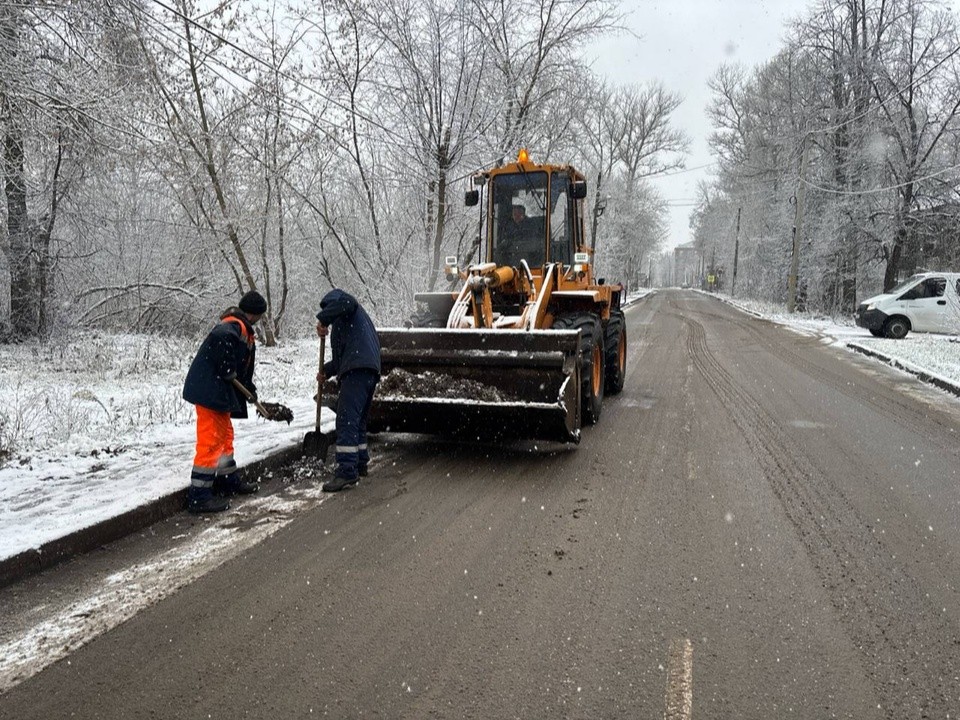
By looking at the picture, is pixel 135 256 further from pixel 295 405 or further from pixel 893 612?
pixel 893 612

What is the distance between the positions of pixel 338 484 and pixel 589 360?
2988 millimetres

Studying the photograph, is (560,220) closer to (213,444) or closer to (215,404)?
(215,404)

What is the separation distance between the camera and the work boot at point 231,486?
196 inches

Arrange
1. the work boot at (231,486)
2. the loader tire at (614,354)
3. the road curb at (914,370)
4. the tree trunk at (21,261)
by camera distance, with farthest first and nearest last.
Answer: the tree trunk at (21,261) → the road curb at (914,370) → the loader tire at (614,354) → the work boot at (231,486)

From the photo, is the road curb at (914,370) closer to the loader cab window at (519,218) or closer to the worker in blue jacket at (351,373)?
the loader cab window at (519,218)

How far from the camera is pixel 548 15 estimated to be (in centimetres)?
1923

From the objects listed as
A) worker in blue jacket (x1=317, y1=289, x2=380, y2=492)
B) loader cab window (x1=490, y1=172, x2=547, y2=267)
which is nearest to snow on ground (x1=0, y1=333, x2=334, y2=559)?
worker in blue jacket (x1=317, y1=289, x2=380, y2=492)

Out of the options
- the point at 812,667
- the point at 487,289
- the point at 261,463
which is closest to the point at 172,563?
the point at 261,463

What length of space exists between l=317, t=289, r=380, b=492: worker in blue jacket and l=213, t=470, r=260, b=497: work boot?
0.58 meters

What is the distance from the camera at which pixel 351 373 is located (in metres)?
5.47

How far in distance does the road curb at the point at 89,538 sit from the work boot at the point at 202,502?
4.2 inches

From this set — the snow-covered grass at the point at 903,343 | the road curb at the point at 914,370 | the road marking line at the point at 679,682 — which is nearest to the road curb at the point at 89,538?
the road marking line at the point at 679,682

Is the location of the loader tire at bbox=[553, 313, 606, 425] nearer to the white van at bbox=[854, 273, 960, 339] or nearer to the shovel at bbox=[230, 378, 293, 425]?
the shovel at bbox=[230, 378, 293, 425]

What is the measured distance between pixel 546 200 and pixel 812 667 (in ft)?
21.2
